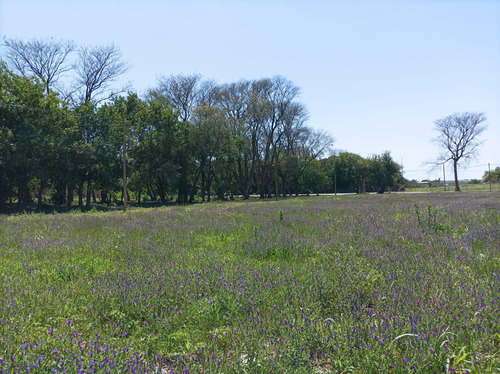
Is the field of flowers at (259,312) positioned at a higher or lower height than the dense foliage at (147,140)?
lower

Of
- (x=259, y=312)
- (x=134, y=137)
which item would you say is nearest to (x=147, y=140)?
(x=134, y=137)

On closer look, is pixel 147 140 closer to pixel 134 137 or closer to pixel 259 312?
pixel 134 137

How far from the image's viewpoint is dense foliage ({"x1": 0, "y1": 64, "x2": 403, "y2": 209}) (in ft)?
86.2

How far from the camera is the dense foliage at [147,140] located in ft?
86.2

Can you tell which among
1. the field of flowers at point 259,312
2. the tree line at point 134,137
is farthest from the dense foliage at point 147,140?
the field of flowers at point 259,312

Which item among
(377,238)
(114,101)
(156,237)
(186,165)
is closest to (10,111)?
(114,101)

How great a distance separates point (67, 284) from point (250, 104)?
48059 millimetres

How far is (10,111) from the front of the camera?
25.5 meters

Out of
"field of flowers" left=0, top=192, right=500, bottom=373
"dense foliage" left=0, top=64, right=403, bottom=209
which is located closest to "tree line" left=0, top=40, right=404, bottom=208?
"dense foliage" left=0, top=64, right=403, bottom=209

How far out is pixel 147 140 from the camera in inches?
1500

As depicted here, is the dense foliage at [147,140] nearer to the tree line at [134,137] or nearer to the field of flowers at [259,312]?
the tree line at [134,137]

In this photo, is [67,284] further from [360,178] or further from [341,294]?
[360,178]

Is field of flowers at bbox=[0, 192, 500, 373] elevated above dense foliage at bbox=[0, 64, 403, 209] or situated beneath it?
situated beneath

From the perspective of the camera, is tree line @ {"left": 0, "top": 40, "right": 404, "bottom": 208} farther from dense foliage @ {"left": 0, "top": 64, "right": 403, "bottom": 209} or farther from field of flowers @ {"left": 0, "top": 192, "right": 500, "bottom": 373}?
field of flowers @ {"left": 0, "top": 192, "right": 500, "bottom": 373}
